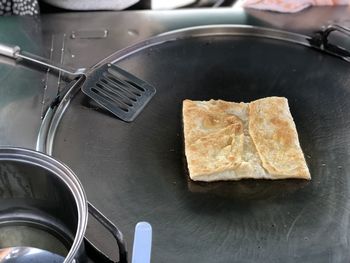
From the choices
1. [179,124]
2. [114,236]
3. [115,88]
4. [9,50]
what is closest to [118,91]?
[115,88]

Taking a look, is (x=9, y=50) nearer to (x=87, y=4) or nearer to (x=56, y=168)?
(x=87, y=4)

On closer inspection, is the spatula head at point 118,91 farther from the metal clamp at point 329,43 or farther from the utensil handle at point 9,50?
the metal clamp at point 329,43

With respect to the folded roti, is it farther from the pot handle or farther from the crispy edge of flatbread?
the pot handle

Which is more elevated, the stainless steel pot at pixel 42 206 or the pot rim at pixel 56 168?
the pot rim at pixel 56 168

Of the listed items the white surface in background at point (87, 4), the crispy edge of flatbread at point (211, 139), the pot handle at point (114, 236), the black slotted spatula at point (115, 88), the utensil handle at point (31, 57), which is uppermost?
the white surface in background at point (87, 4)

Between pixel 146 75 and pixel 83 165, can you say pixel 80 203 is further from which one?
pixel 146 75

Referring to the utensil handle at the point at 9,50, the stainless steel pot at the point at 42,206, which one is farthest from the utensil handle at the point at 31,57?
the stainless steel pot at the point at 42,206
